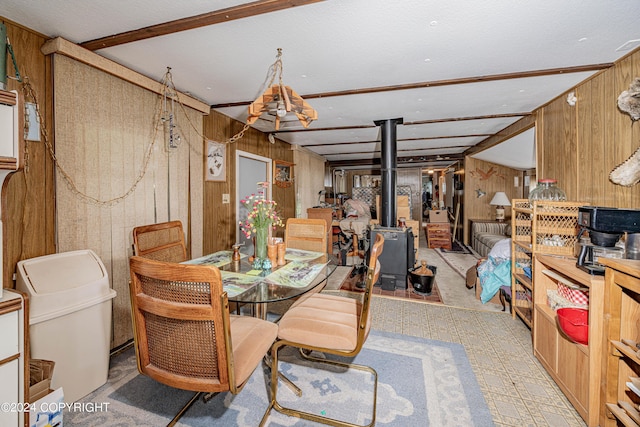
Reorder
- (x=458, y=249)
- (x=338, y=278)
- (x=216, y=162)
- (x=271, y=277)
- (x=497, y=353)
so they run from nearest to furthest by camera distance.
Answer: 1. (x=271, y=277)
2. (x=497, y=353)
3. (x=216, y=162)
4. (x=338, y=278)
5. (x=458, y=249)

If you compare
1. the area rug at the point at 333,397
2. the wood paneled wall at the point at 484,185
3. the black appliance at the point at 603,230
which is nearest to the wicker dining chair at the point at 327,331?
the area rug at the point at 333,397

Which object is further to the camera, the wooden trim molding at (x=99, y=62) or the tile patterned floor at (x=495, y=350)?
the wooden trim molding at (x=99, y=62)

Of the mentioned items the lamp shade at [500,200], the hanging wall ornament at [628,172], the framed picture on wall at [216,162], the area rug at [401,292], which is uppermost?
the framed picture on wall at [216,162]

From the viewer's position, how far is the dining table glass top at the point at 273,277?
4.95ft

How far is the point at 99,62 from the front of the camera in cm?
212

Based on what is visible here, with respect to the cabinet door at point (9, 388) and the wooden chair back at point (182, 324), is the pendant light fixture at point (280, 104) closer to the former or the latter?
the wooden chair back at point (182, 324)

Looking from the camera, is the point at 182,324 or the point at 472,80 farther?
the point at 472,80

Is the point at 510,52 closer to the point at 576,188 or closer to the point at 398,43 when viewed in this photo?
the point at 398,43

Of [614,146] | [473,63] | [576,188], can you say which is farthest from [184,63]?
[576,188]

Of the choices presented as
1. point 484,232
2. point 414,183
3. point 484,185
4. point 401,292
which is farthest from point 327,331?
point 414,183

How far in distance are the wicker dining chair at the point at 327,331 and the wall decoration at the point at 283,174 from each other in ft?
12.3

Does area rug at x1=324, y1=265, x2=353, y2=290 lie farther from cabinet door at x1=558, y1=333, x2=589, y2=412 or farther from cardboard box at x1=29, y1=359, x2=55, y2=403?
cardboard box at x1=29, y1=359, x2=55, y2=403

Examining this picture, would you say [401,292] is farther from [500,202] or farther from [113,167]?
[500,202]

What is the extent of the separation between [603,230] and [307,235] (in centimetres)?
220
